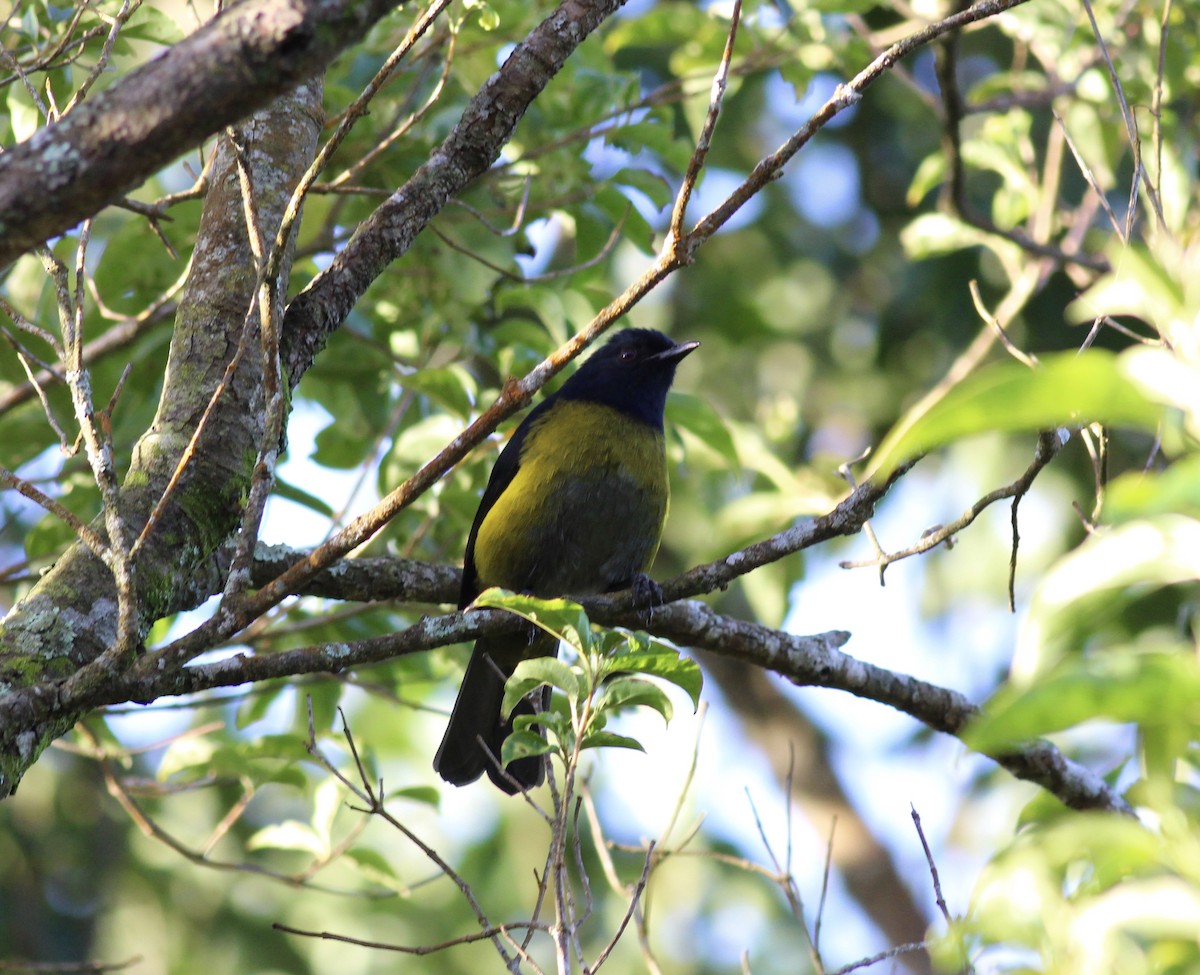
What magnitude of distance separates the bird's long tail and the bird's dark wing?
0.94 ft

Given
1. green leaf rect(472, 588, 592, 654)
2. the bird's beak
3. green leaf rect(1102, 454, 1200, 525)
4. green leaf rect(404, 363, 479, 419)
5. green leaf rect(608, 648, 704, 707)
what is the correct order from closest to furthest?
green leaf rect(1102, 454, 1200, 525) < green leaf rect(472, 588, 592, 654) < green leaf rect(608, 648, 704, 707) < green leaf rect(404, 363, 479, 419) < the bird's beak

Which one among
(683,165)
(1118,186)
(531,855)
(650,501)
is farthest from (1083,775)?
(531,855)

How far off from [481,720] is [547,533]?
0.76m

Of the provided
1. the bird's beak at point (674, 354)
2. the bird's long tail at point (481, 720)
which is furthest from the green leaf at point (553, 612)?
the bird's beak at point (674, 354)

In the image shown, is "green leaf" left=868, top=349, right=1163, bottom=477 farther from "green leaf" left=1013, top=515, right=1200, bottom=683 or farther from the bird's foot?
the bird's foot

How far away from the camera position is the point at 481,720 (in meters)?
4.96

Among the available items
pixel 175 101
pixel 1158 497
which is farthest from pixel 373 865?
pixel 1158 497

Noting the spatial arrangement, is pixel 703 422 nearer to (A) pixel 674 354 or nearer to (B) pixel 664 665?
(A) pixel 674 354

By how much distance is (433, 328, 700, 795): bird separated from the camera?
15.9 feet

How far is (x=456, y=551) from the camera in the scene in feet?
17.1

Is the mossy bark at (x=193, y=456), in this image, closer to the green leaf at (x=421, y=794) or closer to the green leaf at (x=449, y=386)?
the green leaf at (x=449, y=386)

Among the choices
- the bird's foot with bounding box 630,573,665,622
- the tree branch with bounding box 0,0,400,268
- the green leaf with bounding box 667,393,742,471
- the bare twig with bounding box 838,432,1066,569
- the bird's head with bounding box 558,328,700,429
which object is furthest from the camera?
the bird's head with bounding box 558,328,700,429

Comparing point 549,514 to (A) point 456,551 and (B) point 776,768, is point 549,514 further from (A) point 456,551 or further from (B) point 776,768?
(B) point 776,768

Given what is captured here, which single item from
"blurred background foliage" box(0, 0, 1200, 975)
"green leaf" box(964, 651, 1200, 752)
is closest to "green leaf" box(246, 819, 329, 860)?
"blurred background foliage" box(0, 0, 1200, 975)
